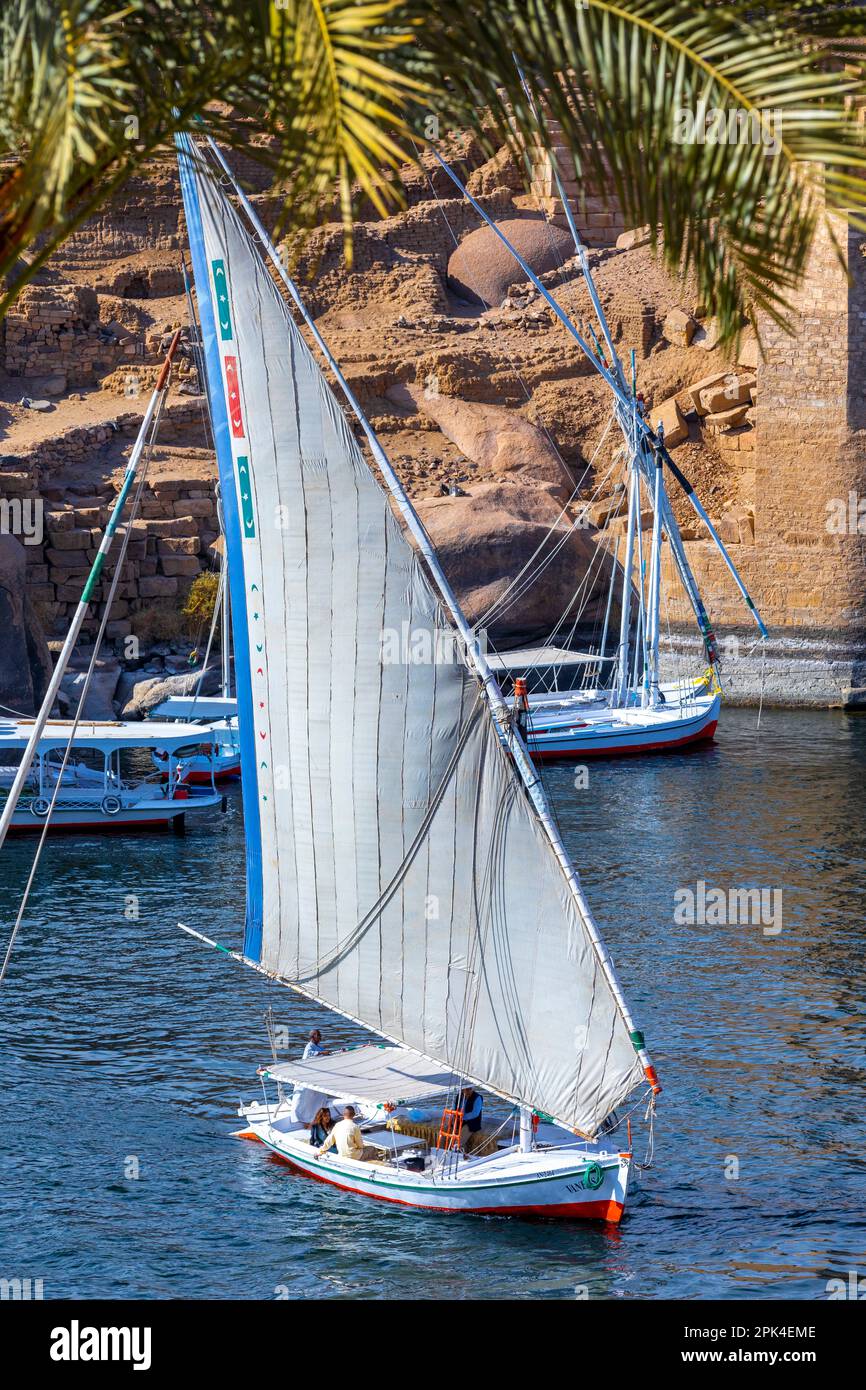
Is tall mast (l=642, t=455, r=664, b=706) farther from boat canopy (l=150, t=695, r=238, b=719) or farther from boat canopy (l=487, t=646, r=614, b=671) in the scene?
boat canopy (l=150, t=695, r=238, b=719)

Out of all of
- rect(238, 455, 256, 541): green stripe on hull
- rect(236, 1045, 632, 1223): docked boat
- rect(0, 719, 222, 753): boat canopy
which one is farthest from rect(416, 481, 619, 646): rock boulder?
rect(238, 455, 256, 541): green stripe on hull

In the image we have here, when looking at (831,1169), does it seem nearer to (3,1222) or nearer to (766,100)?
(3,1222)

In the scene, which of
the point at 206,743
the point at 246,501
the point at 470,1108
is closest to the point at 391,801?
the point at 246,501

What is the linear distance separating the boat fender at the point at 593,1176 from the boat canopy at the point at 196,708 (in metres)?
23.3

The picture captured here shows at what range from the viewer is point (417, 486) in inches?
1949

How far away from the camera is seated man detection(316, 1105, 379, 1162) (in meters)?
15.9

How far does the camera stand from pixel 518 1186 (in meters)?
15.1

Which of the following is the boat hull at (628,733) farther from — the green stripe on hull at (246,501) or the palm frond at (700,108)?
the palm frond at (700,108)

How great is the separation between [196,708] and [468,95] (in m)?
32.1

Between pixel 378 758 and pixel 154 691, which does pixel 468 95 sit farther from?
pixel 154 691

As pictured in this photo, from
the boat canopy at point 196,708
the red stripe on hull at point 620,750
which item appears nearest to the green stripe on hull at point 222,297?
the boat canopy at point 196,708

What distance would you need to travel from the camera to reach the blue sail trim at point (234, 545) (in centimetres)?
1495
